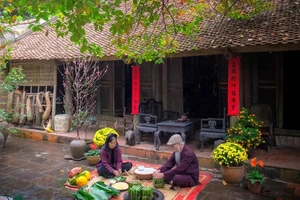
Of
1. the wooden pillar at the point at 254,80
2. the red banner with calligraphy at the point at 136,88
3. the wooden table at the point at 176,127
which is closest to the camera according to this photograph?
the wooden table at the point at 176,127

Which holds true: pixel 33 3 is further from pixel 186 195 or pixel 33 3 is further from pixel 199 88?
pixel 199 88

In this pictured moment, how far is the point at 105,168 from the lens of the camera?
5.65 meters

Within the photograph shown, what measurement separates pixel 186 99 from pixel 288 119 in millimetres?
3141

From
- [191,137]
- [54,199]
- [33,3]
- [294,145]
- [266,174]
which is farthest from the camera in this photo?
[191,137]

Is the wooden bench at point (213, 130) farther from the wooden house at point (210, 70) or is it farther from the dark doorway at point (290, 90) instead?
the dark doorway at point (290, 90)

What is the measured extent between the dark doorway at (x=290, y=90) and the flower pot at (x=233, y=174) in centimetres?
288

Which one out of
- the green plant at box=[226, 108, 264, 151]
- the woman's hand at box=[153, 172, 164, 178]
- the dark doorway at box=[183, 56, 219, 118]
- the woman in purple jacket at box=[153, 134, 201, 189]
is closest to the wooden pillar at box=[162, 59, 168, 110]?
the dark doorway at box=[183, 56, 219, 118]

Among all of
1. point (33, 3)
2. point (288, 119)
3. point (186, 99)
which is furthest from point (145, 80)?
point (33, 3)

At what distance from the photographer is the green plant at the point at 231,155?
5383 millimetres

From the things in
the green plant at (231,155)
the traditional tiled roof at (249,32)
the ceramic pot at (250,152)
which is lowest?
the ceramic pot at (250,152)

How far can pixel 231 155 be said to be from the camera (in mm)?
5395

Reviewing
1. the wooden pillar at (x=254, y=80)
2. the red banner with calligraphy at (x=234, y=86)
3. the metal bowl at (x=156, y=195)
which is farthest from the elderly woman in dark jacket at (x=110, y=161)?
the wooden pillar at (x=254, y=80)

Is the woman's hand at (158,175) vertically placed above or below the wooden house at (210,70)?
below

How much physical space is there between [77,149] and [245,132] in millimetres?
4325
